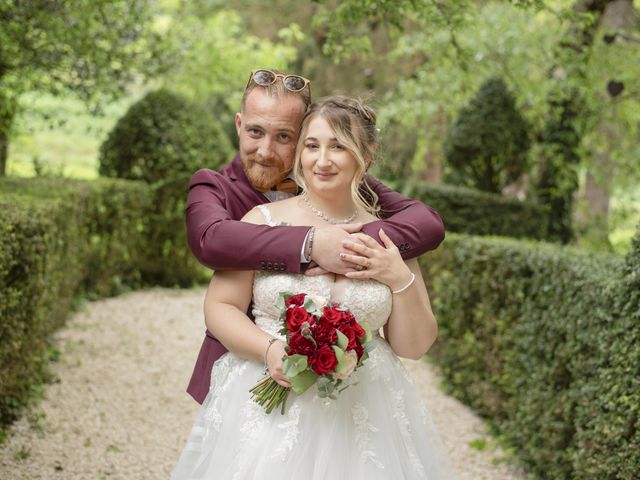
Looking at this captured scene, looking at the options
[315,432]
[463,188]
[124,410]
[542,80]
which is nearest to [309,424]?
[315,432]

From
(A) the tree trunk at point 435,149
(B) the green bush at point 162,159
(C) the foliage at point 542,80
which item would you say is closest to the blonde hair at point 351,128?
(C) the foliage at point 542,80

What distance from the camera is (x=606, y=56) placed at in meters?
9.40

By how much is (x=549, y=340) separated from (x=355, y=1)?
2.50 m

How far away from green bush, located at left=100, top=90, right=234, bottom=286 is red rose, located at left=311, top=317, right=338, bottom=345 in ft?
28.1

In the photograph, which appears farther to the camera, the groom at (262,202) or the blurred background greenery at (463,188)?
the blurred background greenery at (463,188)

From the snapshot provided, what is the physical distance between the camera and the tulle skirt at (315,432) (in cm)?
266

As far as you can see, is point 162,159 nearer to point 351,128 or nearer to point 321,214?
point 321,214

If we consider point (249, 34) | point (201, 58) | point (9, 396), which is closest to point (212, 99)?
point (249, 34)

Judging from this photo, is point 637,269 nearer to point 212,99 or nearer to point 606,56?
point 606,56

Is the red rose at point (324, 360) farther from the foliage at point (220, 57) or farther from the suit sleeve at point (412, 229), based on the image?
the foliage at point (220, 57)

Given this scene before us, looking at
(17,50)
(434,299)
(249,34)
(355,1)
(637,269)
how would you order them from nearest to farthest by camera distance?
1. (637,269)
2. (355,1)
3. (17,50)
4. (434,299)
5. (249,34)

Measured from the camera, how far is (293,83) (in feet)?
9.97

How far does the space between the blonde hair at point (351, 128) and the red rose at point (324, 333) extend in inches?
24.4

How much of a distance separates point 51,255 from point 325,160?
13.6ft
